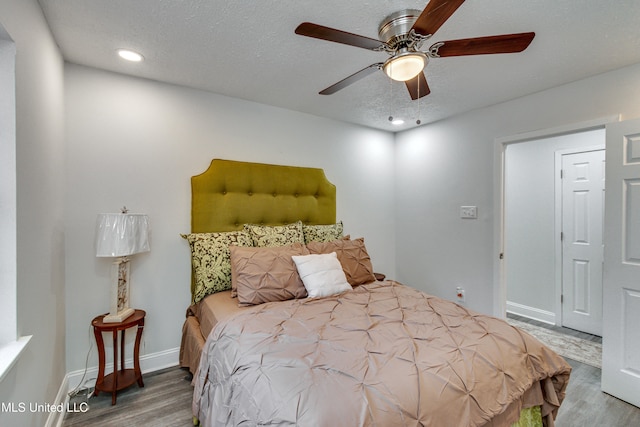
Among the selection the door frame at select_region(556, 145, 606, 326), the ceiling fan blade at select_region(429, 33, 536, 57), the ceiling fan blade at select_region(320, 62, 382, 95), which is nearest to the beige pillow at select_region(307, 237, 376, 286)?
the ceiling fan blade at select_region(320, 62, 382, 95)

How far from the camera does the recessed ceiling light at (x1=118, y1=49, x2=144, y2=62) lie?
1.96 meters

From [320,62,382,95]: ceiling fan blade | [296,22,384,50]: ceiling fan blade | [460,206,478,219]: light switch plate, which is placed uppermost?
[296,22,384,50]: ceiling fan blade

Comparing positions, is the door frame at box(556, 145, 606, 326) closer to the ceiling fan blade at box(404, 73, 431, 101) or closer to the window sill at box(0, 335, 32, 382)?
the ceiling fan blade at box(404, 73, 431, 101)

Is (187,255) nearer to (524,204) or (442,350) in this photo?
(442,350)

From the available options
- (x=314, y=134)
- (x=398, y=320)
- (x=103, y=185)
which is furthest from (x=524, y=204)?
(x=103, y=185)

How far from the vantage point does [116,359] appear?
6.61 ft

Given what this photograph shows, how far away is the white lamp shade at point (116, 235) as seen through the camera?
74.6 inches

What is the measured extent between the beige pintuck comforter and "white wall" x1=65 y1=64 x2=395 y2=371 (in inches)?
41.8

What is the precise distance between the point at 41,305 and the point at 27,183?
2.18 ft

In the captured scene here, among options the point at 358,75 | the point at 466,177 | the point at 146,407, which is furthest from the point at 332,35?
the point at 146,407

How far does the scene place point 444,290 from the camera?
334cm

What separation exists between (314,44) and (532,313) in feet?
13.5

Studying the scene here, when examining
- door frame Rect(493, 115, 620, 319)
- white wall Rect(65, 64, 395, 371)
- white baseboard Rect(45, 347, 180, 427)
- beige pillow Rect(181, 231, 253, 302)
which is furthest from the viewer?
door frame Rect(493, 115, 620, 319)

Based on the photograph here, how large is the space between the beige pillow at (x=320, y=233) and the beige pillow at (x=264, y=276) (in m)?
0.60
